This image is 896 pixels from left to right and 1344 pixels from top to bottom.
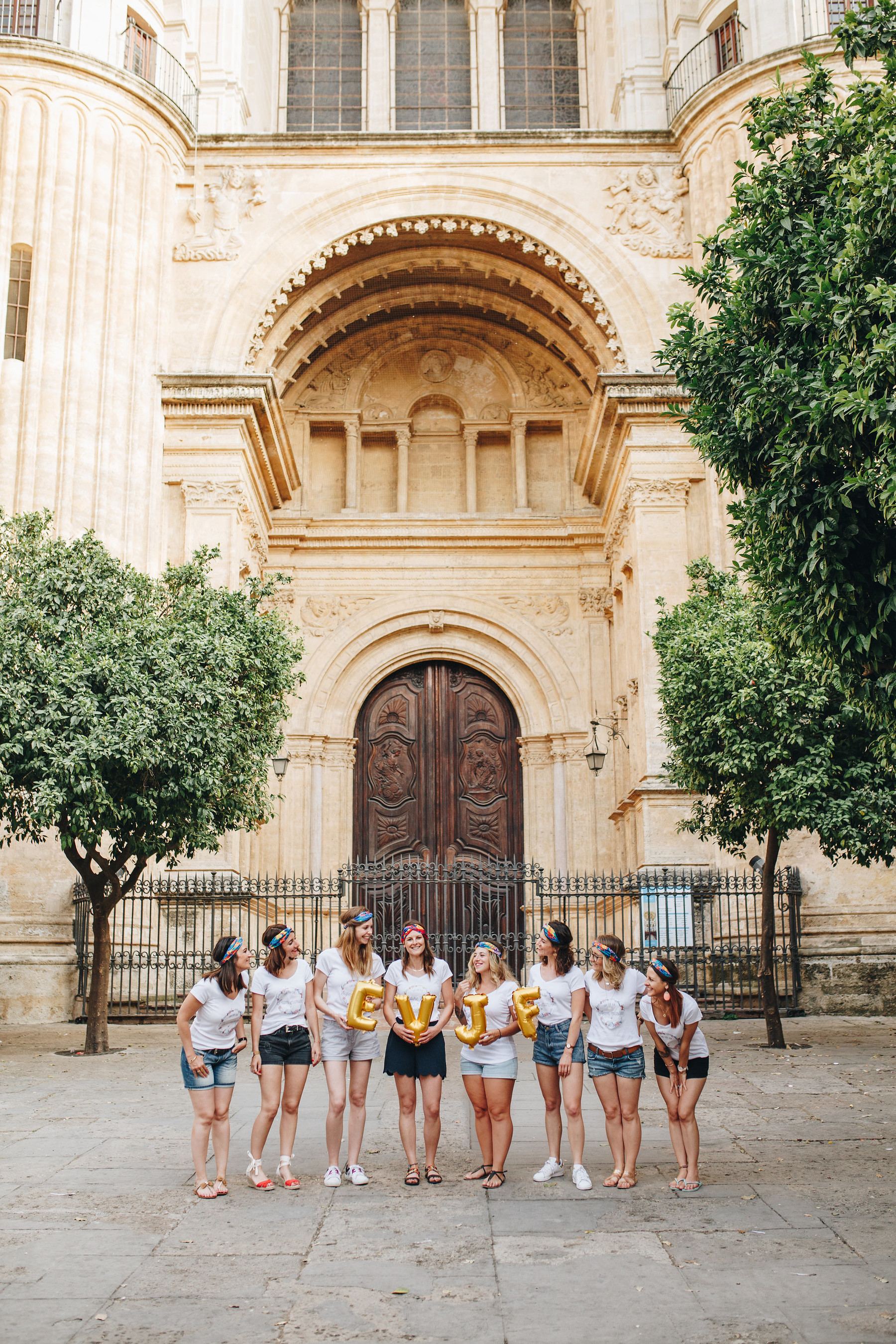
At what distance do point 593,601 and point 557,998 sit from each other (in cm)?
1500

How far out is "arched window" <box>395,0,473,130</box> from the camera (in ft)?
72.9

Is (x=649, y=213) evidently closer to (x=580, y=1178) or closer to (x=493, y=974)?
(x=493, y=974)

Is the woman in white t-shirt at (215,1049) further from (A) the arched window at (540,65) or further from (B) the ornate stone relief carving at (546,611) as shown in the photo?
(A) the arched window at (540,65)

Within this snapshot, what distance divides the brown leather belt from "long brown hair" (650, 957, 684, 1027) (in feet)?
0.88

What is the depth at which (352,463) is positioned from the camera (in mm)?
21875

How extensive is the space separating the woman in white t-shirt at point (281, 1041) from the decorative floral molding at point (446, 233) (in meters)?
13.9

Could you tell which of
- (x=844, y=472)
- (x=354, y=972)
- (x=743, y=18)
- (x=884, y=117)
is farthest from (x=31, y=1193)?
(x=743, y=18)

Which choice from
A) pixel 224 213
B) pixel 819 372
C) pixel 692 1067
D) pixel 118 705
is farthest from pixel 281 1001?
pixel 224 213

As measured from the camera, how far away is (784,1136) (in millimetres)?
7828

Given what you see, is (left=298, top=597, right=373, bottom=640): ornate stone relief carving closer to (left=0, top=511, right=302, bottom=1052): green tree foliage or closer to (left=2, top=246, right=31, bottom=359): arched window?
(left=2, top=246, right=31, bottom=359): arched window

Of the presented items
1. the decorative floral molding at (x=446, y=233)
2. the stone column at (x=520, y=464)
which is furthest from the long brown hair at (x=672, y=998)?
the stone column at (x=520, y=464)

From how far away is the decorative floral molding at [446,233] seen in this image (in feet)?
62.2

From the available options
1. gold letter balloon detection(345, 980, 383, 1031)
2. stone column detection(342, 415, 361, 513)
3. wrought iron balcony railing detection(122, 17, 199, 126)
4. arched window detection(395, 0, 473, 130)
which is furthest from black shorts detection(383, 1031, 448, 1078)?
arched window detection(395, 0, 473, 130)

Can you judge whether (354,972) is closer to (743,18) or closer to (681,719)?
(681,719)
